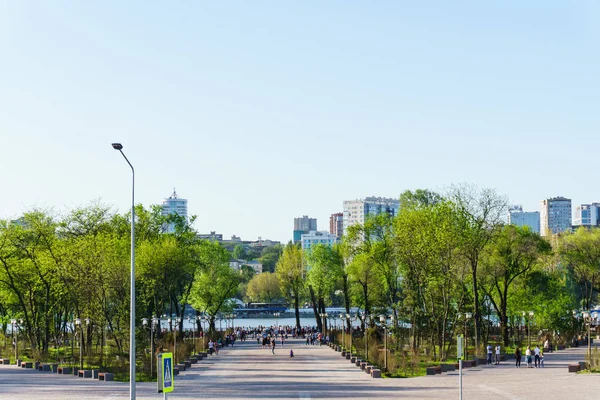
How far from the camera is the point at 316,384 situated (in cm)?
4400

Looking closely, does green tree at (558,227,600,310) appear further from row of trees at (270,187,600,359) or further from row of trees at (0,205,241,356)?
row of trees at (0,205,241,356)

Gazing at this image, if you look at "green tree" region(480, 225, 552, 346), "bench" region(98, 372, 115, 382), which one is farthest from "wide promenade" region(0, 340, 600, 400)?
"green tree" region(480, 225, 552, 346)

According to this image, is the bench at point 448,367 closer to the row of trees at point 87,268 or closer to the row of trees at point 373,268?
the row of trees at point 373,268

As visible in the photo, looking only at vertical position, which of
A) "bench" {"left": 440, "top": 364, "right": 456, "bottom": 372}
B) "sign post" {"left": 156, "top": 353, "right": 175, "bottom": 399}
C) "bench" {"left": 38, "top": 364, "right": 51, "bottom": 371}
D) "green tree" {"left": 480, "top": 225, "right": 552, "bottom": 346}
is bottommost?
"bench" {"left": 38, "top": 364, "right": 51, "bottom": 371}

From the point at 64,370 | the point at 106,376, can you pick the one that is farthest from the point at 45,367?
the point at 106,376

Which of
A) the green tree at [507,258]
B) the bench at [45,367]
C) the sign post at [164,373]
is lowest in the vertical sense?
the bench at [45,367]

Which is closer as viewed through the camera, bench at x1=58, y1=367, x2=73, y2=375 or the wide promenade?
the wide promenade

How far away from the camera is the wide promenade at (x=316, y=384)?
3741cm

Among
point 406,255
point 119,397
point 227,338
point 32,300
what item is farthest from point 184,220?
point 119,397

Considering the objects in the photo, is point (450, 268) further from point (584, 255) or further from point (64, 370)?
point (584, 255)

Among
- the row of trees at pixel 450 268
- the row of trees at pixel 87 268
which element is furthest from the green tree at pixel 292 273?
the row of trees at pixel 87 268

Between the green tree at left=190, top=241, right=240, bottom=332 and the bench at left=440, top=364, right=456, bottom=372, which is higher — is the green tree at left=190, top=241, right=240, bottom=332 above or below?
above

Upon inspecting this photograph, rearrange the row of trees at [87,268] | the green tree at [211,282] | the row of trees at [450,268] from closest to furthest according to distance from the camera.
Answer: the row of trees at [87,268]
the row of trees at [450,268]
the green tree at [211,282]

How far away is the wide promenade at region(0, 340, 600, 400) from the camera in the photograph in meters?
37.4
